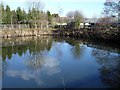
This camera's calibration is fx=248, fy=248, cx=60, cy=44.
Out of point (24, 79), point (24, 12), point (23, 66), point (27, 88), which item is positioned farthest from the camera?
point (24, 12)

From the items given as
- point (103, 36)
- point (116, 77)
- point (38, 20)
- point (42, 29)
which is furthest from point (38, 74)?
point (38, 20)

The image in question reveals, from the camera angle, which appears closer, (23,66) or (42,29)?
(23,66)

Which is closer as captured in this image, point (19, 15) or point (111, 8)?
point (111, 8)

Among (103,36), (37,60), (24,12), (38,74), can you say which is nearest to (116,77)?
(38,74)

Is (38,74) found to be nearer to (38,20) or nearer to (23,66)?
(23,66)

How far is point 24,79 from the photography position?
11688 millimetres

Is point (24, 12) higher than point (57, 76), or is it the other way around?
point (24, 12)

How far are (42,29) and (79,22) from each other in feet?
21.9

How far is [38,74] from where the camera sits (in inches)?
502

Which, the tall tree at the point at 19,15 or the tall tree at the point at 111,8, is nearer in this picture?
the tall tree at the point at 111,8

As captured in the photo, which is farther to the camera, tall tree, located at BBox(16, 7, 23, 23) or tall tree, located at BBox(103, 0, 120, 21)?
tall tree, located at BBox(16, 7, 23, 23)

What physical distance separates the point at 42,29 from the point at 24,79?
30.9 m

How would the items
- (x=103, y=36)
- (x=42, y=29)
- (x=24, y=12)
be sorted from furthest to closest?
(x=24, y=12), (x=42, y=29), (x=103, y=36)

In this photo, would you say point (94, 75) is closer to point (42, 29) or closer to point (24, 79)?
point (24, 79)
